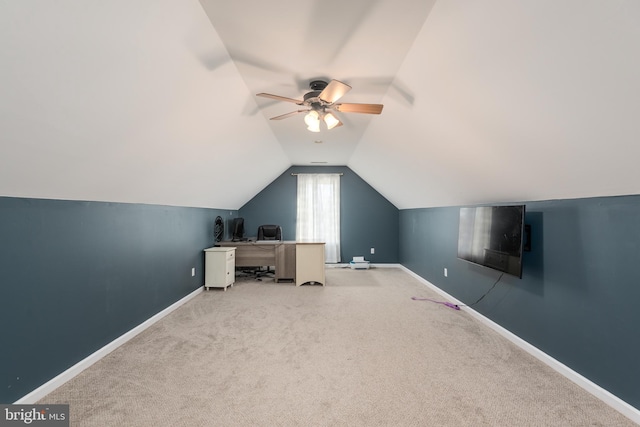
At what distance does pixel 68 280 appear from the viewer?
2.01 metres

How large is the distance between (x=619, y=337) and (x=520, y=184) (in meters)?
1.28

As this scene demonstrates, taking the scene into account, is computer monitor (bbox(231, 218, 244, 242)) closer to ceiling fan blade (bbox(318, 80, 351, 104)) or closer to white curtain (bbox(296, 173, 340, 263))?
white curtain (bbox(296, 173, 340, 263))

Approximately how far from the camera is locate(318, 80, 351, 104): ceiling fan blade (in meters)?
2.06

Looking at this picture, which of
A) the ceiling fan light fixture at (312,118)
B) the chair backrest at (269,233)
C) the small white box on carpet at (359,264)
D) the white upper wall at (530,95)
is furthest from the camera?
the small white box on carpet at (359,264)

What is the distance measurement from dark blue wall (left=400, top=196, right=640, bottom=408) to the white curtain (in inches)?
147

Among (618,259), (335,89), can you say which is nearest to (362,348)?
(618,259)

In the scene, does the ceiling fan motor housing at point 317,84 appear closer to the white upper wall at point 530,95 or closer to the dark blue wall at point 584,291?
the white upper wall at point 530,95

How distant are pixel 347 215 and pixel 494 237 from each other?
391 centimetres

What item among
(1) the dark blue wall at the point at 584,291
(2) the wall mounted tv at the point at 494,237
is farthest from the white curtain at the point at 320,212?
(1) the dark blue wall at the point at 584,291

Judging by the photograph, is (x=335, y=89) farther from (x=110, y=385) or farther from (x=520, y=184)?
(x=110, y=385)

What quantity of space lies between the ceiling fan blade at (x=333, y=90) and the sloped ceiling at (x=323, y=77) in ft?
0.82

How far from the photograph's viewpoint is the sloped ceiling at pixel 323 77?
1200 millimetres

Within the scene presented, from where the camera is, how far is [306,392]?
6.10 feet

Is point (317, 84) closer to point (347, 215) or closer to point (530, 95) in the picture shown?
point (530, 95)
